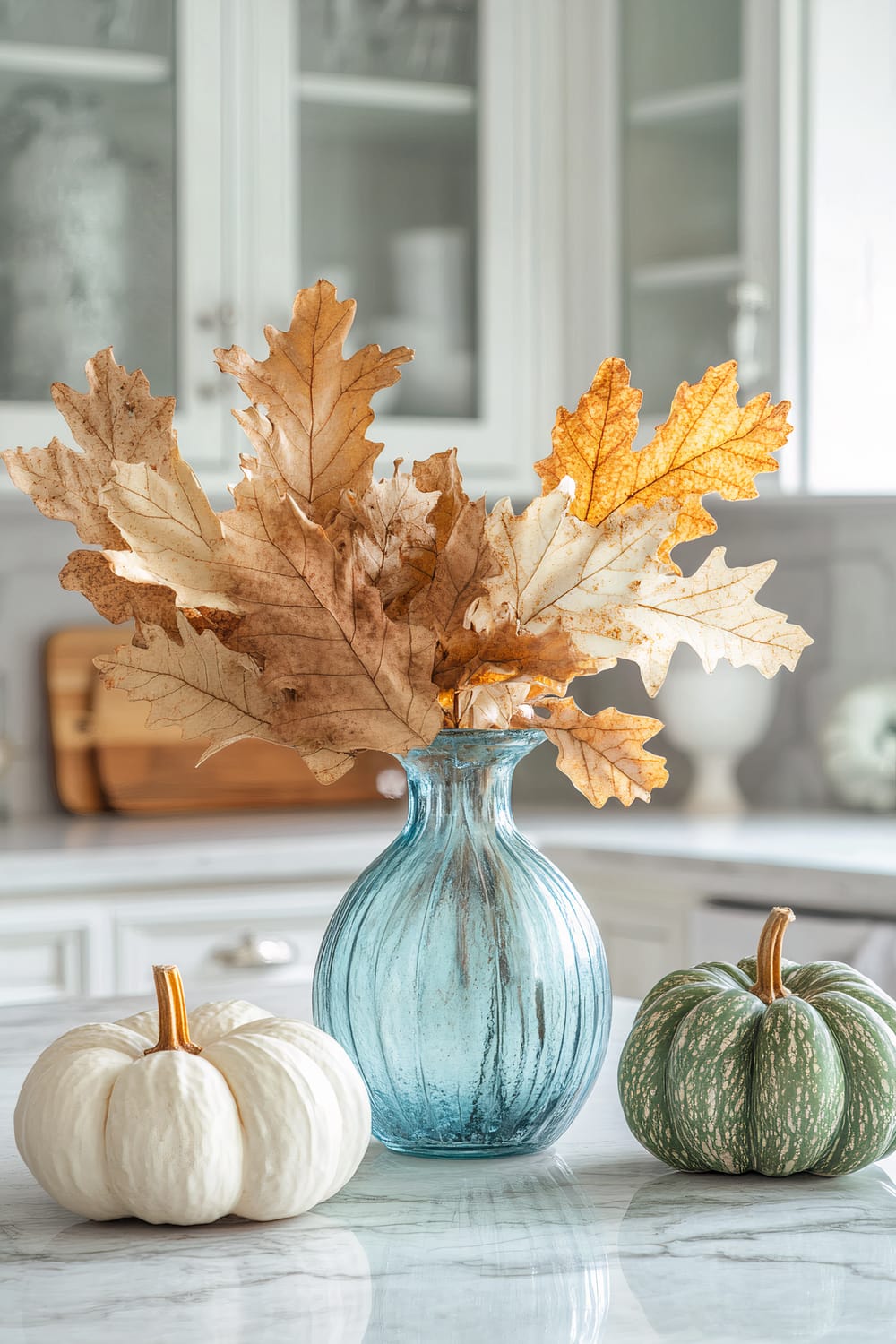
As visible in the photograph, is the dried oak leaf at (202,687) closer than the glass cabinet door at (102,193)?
Yes

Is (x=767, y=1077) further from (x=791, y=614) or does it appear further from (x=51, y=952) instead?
(x=791, y=614)

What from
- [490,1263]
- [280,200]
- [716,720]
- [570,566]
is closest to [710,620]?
[570,566]

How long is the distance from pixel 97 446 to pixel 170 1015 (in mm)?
267

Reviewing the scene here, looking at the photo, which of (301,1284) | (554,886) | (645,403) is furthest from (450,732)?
(645,403)

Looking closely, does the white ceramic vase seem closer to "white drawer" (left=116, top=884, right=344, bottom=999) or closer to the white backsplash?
the white backsplash

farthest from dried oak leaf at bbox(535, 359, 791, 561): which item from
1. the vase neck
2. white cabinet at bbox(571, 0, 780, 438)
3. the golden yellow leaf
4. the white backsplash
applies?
the white backsplash

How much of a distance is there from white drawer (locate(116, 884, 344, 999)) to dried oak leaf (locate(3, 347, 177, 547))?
52.8 inches

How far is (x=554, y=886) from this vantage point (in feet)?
2.49

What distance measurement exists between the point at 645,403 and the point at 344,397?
171 centimetres

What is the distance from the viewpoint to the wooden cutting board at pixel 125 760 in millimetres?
2547

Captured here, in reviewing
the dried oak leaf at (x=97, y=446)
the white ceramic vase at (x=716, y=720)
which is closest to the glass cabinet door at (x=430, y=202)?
the white ceramic vase at (x=716, y=720)

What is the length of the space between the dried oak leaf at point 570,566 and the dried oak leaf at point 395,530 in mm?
35

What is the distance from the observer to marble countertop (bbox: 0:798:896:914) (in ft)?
6.51

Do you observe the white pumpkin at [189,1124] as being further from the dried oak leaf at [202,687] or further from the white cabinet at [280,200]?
the white cabinet at [280,200]
